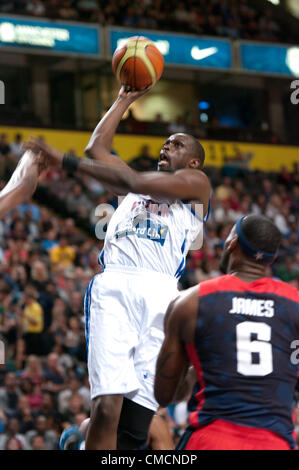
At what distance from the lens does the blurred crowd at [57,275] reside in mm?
11000

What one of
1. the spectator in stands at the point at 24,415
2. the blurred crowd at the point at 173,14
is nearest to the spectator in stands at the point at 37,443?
the spectator in stands at the point at 24,415

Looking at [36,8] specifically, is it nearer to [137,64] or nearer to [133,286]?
[137,64]

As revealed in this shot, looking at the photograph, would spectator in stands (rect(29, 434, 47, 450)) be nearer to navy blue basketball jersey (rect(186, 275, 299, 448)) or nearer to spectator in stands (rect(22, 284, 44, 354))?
spectator in stands (rect(22, 284, 44, 354))

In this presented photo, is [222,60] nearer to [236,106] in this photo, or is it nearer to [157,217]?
[236,106]

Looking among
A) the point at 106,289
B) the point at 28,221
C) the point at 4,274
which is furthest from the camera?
the point at 28,221

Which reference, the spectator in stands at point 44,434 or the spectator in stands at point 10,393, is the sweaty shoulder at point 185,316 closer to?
the spectator in stands at point 44,434

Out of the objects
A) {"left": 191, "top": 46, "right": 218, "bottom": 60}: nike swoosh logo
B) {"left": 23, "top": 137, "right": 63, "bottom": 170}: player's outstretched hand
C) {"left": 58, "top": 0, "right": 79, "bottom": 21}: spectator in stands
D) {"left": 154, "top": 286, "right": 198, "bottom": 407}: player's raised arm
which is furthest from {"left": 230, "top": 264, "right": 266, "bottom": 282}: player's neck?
{"left": 191, "top": 46, "right": 218, "bottom": 60}: nike swoosh logo

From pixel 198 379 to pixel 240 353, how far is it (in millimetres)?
271

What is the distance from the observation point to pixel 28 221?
48.3 feet

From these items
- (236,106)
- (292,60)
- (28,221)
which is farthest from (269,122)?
(28,221)

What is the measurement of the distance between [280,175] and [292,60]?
3249 mm

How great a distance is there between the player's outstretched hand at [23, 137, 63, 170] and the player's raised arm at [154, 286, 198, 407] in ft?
4.31

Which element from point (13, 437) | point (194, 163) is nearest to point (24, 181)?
point (194, 163)

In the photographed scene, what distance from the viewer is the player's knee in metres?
5.27
